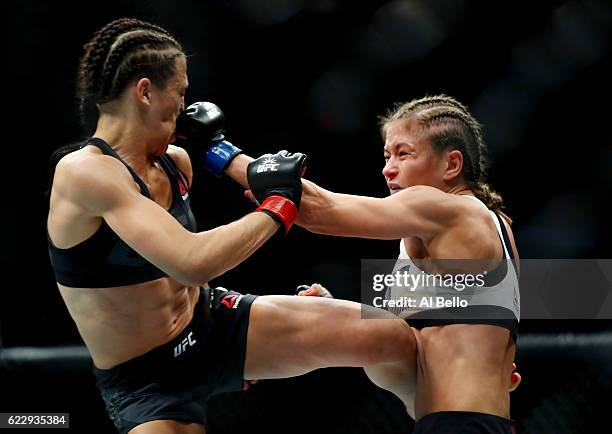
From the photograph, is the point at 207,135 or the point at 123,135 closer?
the point at 123,135

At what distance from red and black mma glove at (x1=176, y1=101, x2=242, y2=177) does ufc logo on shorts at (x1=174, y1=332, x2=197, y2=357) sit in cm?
48

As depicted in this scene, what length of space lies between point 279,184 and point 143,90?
0.44 metres

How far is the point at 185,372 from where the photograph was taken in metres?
2.23

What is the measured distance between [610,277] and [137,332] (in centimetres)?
247

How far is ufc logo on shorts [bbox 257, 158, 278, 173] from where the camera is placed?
2.16 metres

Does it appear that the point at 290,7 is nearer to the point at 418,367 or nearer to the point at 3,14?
the point at 3,14

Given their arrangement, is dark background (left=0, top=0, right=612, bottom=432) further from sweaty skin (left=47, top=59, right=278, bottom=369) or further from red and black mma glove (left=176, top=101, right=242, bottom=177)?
sweaty skin (left=47, top=59, right=278, bottom=369)

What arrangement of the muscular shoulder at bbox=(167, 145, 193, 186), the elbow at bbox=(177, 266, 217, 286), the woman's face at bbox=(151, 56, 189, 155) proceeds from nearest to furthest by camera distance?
the elbow at bbox=(177, 266, 217, 286), the woman's face at bbox=(151, 56, 189, 155), the muscular shoulder at bbox=(167, 145, 193, 186)

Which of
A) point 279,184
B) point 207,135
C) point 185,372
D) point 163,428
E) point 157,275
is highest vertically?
point 207,135

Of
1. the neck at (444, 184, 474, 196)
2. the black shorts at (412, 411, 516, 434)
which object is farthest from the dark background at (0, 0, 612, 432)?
the black shorts at (412, 411, 516, 434)

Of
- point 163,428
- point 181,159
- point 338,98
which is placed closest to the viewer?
point 163,428

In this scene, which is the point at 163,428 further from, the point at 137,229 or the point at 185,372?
the point at 137,229

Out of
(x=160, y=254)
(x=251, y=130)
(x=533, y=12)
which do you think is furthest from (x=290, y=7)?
(x=160, y=254)

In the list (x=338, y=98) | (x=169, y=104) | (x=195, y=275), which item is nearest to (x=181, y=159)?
(x=169, y=104)
